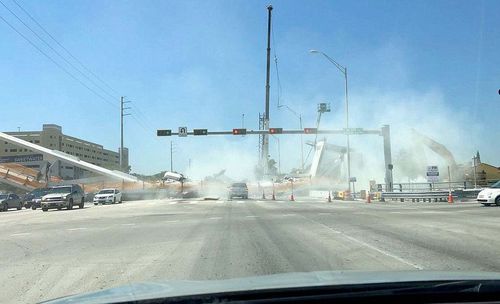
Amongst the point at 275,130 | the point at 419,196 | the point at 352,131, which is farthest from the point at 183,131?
the point at 419,196

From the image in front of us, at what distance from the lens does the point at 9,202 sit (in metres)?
47.6

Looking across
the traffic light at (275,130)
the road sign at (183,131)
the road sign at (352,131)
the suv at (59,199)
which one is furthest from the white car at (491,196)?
the road sign at (183,131)

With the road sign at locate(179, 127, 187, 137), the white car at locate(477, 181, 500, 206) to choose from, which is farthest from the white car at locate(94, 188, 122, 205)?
the white car at locate(477, 181, 500, 206)

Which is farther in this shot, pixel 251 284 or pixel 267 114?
pixel 267 114

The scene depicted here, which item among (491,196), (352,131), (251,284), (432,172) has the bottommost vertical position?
(251,284)

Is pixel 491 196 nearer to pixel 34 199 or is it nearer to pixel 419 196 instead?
pixel 419 196

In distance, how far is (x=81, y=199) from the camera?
4144cm

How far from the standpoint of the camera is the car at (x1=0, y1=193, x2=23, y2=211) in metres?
46.1

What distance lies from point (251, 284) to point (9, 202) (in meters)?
48.1

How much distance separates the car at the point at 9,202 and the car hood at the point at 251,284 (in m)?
45.9

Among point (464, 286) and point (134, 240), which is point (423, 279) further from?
point (134, 240)

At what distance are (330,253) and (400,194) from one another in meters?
33.9

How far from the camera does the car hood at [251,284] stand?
3.74 m

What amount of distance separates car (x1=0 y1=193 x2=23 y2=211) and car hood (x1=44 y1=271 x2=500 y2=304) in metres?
45.9
